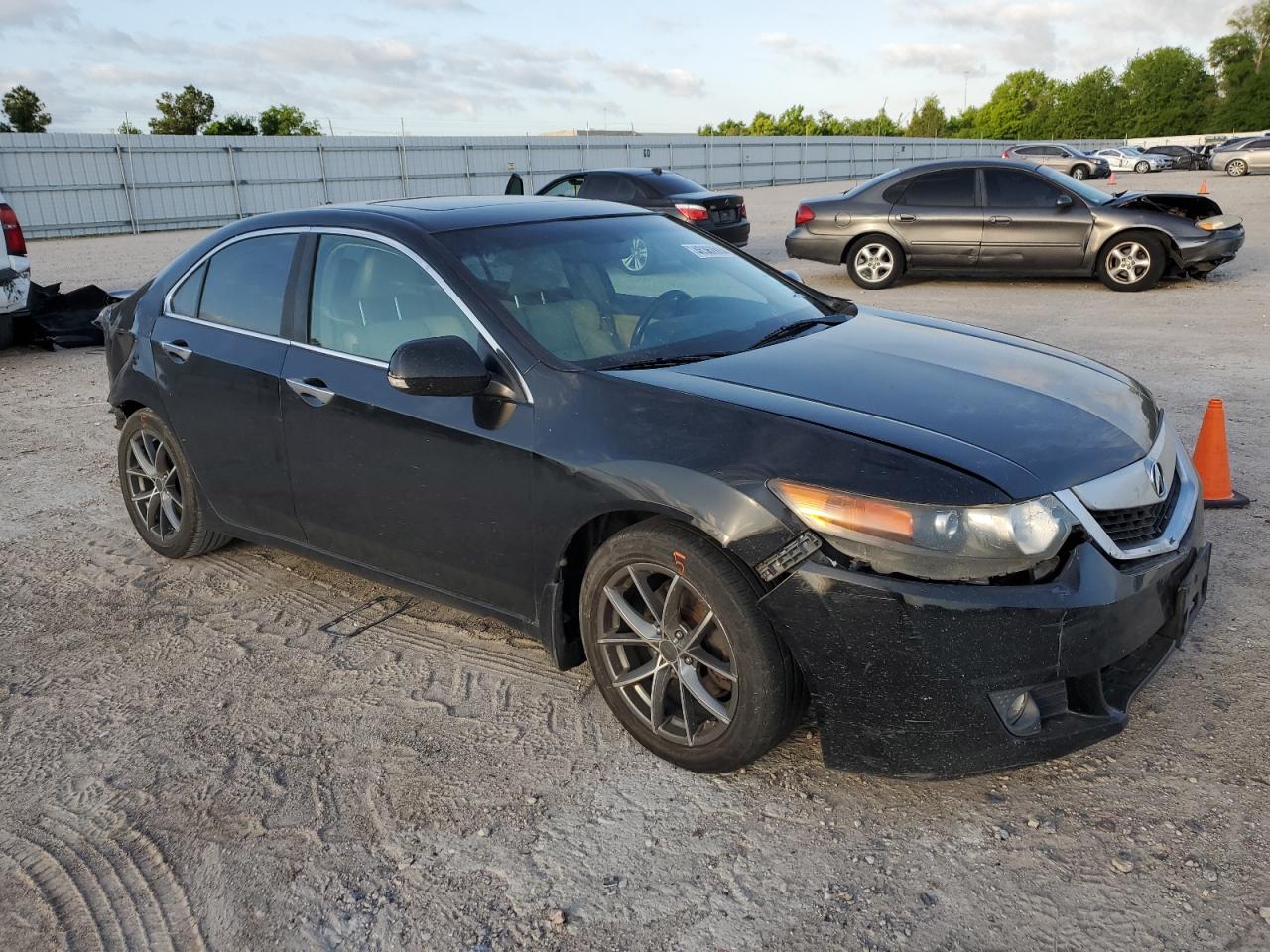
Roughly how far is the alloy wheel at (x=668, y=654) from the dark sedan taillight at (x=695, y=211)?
13039mm

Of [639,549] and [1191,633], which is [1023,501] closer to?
[639,549]

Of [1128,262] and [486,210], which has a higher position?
[486,210]

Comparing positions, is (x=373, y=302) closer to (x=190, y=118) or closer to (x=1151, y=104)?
(x=190, y=118)

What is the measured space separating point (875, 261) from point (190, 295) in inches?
413

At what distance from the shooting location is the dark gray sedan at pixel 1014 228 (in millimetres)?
12664

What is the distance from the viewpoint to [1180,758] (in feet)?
10.4

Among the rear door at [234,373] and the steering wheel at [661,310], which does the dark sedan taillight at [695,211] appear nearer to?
the rear door at [234,373]

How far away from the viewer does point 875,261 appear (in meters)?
13.9

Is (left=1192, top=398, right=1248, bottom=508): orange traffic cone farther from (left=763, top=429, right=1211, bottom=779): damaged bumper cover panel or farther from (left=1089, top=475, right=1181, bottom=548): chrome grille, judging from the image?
(left=763, top=429, right=1211, bottom=779): damaged bumper cover panel

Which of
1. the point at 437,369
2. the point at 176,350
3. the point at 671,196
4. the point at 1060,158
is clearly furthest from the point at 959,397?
the point at 1060,158

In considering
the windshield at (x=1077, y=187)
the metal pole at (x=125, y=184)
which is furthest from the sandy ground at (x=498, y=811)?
the metal pole at (x=125, y=184)

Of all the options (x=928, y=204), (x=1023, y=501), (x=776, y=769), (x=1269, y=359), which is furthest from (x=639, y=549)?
(x=928, y=204)

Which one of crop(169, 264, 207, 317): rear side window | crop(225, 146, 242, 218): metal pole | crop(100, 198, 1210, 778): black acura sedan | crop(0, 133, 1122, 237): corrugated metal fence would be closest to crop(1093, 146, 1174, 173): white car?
crop(0, 133, 1122, 237): corrugated metal fence

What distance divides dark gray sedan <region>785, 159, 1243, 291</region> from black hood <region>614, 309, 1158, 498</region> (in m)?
9.68
